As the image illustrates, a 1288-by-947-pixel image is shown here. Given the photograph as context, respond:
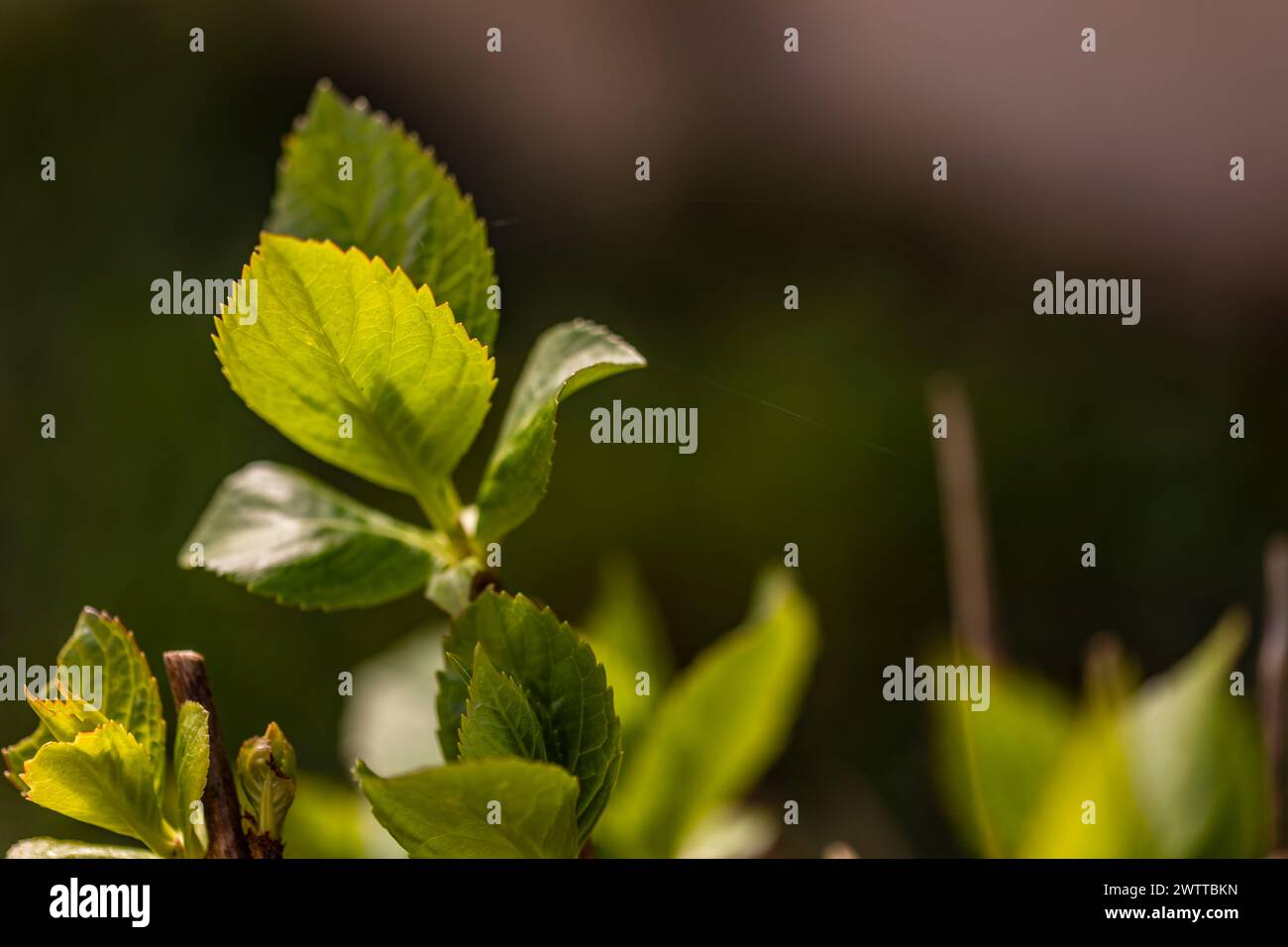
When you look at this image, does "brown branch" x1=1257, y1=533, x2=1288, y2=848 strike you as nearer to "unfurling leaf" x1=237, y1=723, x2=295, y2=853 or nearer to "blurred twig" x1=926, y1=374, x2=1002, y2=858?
"blurred twig" x1=926, y1=374, x2=1002, y2=858

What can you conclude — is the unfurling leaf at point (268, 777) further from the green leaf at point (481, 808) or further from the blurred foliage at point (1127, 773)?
the blurred foliage at point (1127, 773)

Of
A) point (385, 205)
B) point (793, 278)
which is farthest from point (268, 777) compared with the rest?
point (793, 278)

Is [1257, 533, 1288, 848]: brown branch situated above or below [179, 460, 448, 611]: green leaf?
below

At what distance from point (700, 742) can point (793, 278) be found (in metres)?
0.96

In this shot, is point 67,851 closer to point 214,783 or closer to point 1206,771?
point 214,783

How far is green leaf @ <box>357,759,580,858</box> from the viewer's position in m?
0.17

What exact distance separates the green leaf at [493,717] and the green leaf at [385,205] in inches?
2.7

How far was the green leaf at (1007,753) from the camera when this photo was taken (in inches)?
12.6

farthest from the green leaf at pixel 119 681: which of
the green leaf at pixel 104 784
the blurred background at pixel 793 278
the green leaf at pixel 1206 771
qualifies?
the blurred background at pixel 793 278

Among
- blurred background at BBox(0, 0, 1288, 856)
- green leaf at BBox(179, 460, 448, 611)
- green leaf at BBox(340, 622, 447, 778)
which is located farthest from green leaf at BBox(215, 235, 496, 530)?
blurred background at BBox(0, 0, 1288, 856)

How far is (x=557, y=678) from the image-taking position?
188 millimetres

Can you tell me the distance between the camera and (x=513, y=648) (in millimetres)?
187

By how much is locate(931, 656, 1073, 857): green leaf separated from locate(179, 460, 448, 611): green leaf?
0.18 m
